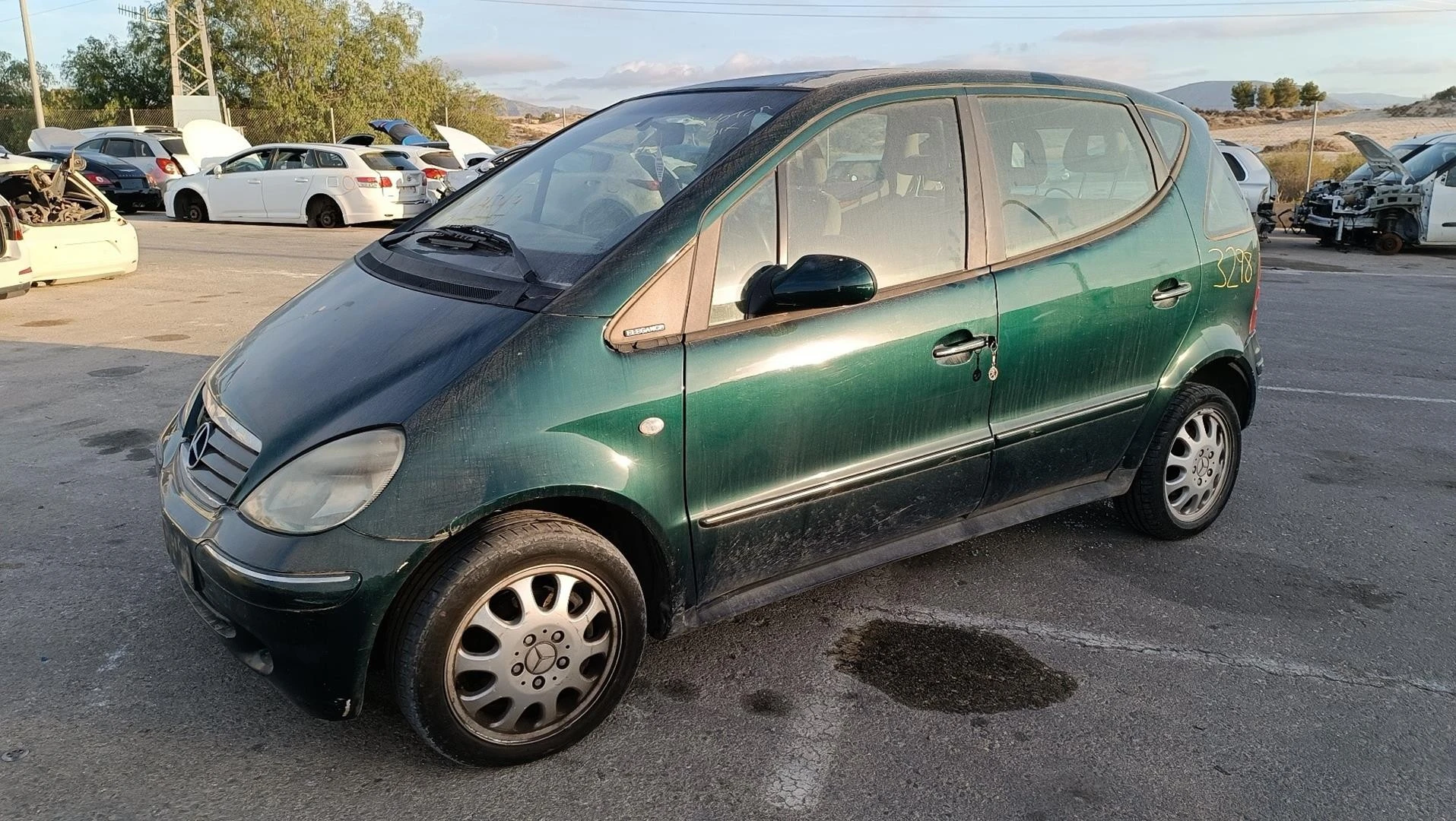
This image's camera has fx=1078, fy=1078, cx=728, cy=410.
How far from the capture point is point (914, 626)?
3580 millimetres

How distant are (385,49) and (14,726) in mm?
39337

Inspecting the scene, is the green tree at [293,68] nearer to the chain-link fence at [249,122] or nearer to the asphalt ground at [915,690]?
the chain-link fence at [249,122]

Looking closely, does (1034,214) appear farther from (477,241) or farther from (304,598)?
(304,598)

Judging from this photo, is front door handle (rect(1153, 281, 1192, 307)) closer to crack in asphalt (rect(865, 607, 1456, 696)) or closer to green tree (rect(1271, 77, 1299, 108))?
crack in asphalt (rect(865, 607, 1456, 696))

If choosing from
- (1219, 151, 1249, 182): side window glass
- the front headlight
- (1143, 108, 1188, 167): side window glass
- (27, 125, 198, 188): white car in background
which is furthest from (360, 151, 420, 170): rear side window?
the front headlight

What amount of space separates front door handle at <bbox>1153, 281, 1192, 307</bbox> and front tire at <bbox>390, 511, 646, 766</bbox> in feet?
7.26

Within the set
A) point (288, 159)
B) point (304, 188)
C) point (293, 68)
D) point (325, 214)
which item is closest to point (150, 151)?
point (288, 159)

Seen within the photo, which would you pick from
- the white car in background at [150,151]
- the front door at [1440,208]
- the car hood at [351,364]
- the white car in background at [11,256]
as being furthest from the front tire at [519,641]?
the white car in background at [150,151]

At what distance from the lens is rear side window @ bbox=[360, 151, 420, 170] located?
56.1ft

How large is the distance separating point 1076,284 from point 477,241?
6.42ft

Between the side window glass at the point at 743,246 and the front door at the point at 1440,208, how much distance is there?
15393mm

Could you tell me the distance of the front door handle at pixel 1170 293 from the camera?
12.6ft

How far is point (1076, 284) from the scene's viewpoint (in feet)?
11.8

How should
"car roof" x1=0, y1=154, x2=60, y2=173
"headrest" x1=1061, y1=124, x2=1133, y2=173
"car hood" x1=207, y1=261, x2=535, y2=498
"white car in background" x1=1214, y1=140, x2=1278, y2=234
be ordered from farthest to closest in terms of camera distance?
"white car in background" x1=1214, y1=140, x2=1278, y2=234 < "car roof" x1=0, y1=154, x2=60, y2=173 < "headrest" x1=1061, y1=124, x2=1133, y2=173 < "car hood" x1=207, y1=261, x2=535, y2=498
